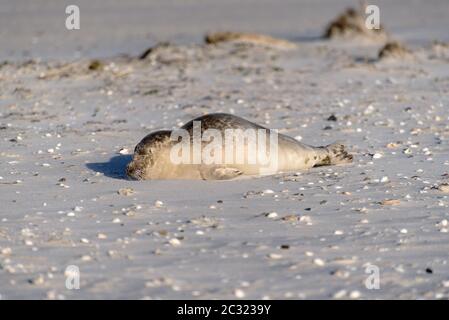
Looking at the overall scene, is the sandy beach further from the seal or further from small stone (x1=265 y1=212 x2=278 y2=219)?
the seal

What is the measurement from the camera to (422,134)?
909cm

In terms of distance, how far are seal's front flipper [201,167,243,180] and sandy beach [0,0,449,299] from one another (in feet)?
0.35

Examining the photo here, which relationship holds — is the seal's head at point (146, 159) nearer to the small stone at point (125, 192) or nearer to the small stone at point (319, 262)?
the small stone at point (125, 192)

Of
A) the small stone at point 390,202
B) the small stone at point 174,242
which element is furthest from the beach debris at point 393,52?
the small stone at point 174,242

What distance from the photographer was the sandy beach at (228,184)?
5.05 metres

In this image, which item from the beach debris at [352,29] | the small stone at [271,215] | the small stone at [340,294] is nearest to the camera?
the small stone at [340,294]

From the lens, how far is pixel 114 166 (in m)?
7.76

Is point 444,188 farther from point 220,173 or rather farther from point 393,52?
point 393,52

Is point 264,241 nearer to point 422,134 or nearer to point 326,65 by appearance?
point 422,134

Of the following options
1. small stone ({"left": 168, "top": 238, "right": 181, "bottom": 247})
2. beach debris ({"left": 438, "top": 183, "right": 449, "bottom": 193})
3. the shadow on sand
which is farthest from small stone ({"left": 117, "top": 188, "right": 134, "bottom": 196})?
beach debris ({"left": 438, "top": 183, "right": 449, "bottom": 193})

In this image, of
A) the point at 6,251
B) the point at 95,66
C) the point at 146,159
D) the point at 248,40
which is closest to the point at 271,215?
the point at 146,159

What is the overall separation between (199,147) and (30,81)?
5.83 metres

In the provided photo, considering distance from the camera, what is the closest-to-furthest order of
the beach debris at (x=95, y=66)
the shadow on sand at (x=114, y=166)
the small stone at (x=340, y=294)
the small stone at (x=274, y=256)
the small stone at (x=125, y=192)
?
1. the small stone at (x=340, y=294)
2. the small stone at (x=274, y=256)
3. the small stone at (x=125, y=192)
4. the shadow on sand at (x=114, y=166)
5. the beach debris at (x=95, y=66)

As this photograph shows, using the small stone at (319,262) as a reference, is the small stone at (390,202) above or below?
above
